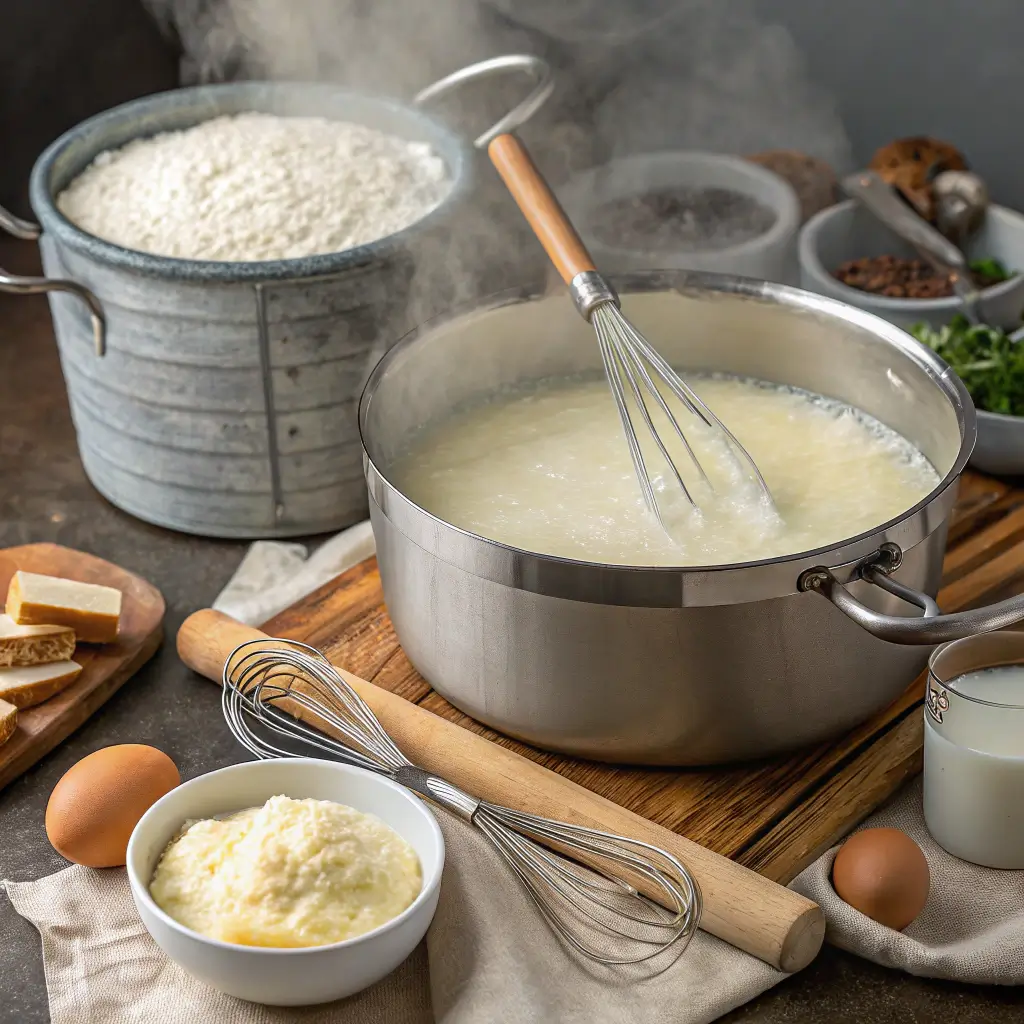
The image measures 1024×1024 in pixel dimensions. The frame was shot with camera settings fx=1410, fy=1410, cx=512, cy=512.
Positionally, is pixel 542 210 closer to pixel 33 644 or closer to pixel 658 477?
pixel 658 477

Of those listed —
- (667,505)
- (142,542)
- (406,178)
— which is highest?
(406,178)

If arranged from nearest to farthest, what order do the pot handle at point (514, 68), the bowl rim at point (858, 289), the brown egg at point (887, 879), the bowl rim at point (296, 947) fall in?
the bowl rim at point (296, 947)
the brown egg at point (887, 879)
the pot handle at point (514, 68)
the bowl rim at point (858, 289)

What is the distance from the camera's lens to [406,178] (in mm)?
1346

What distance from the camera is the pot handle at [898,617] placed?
81 cm

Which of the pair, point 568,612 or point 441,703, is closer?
point 568,612

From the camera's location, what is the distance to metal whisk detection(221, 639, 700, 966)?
890 millimetres

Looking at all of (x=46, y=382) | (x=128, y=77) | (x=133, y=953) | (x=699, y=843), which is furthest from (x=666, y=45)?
(x=133, y=953)

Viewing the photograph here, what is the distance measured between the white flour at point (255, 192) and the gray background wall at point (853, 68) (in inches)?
18.9

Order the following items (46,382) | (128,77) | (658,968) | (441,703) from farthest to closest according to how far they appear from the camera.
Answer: (128,77) → (46,382) → (441,703) → (658,968)

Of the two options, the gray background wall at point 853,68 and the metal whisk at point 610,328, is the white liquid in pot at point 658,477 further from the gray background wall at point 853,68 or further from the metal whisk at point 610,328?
the gray background wall at point 853,68

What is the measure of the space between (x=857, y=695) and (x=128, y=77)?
1350 mm

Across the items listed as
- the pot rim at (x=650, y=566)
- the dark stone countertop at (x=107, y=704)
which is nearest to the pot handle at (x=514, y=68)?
the pot rim at (x=650, y=566)

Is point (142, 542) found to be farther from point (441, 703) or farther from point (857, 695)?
point (857, 695)

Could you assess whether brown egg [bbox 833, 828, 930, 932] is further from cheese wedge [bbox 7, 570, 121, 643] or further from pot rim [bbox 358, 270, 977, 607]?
cheese wedge [bbox 7, 570, 121, 643]
